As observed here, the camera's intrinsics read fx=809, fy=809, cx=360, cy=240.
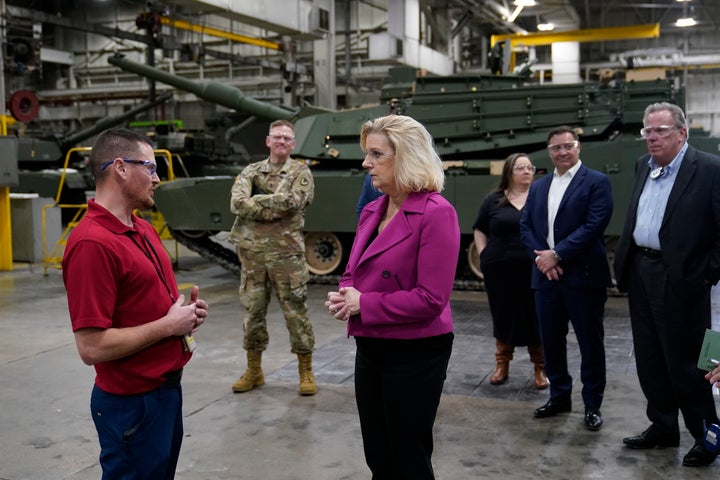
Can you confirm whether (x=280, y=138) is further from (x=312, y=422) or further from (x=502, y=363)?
(x=502, y=363)

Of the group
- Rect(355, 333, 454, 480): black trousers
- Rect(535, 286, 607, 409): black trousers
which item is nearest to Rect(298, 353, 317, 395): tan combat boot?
Rect(535, 286, 607, 409): black trousers

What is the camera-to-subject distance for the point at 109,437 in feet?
8.26

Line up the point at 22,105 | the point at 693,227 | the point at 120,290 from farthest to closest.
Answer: the point at 22,105 → the point at 693,227 → the point at 120,290

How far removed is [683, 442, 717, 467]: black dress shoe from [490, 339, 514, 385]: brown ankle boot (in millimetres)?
1792

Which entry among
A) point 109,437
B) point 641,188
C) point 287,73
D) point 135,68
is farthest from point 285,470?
point 287,73

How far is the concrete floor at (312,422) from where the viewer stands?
420 centimetres

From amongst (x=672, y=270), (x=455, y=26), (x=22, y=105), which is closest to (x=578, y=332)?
(x=672, y=270)

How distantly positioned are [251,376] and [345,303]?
10.2ft

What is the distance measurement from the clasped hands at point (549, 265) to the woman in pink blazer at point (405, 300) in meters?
1.95

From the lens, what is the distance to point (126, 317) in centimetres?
252

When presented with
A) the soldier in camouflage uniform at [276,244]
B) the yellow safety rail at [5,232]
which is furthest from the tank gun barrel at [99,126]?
the soldier in camouflage uniform at [276,244]

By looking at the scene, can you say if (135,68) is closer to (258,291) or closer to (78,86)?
(258,291)

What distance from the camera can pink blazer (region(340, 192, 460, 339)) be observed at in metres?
2.78

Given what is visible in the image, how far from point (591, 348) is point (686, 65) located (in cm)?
2358
